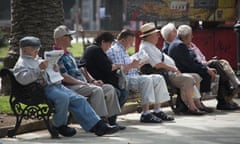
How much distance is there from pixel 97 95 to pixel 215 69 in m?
3.26

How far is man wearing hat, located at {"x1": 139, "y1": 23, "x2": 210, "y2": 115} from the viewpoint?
34.3ft

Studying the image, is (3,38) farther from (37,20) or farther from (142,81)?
(142,81)

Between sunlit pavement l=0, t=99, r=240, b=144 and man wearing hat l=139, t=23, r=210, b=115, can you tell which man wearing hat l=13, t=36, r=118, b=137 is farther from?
man wearing hat l=139, t=23, r=210, b=115

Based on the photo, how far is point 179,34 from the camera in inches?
440

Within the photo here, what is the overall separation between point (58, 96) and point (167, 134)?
1566 millimetres

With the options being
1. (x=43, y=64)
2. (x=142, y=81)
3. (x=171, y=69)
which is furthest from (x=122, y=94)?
(x=43, y=64)

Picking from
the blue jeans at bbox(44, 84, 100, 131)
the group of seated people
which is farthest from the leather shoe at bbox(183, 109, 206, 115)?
the blue jeans at bbox(44, 84, 100, 131)

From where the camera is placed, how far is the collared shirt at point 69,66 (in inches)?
353

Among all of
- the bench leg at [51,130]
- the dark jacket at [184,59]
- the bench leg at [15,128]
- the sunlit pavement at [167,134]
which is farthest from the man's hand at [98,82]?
the dark jacket at [184,59]

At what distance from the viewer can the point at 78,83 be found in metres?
9.04

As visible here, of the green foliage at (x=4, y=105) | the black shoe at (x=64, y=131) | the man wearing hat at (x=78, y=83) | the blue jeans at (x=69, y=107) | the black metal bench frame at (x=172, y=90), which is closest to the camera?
the blue jeans at (x=69, y=107)

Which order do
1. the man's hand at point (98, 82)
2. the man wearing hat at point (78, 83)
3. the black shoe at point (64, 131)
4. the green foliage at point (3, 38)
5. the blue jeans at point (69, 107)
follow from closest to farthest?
the blue jeans at point (69, 107)
the black shoe at point (64, 131)
the man wearing hat at point (78, 83)
the man's hand at point (98, 82)
the green foliage at point (3, 38)

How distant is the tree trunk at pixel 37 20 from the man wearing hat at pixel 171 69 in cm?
205

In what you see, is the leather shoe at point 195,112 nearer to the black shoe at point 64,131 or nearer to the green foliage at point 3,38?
the black shoe at point 64,131
